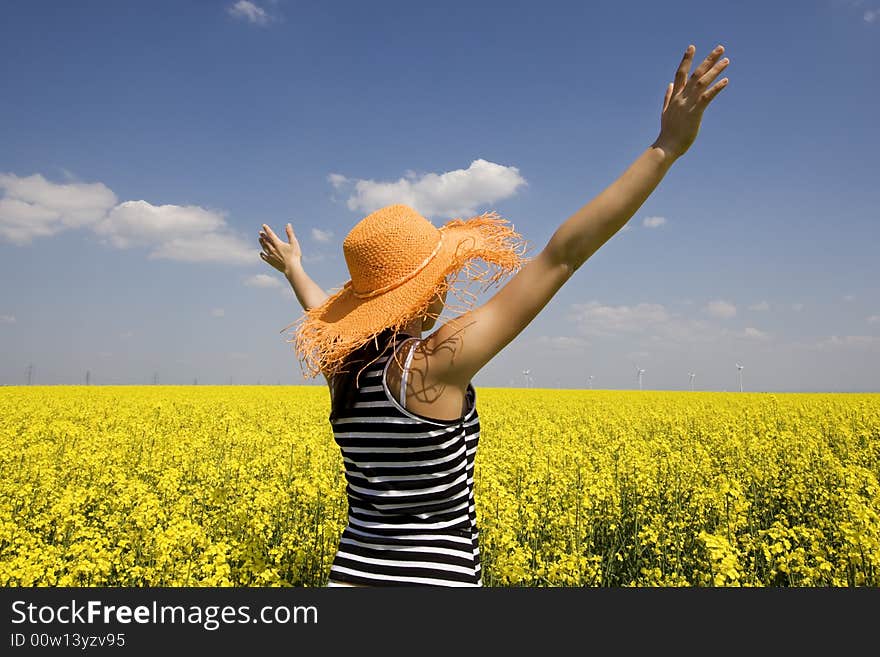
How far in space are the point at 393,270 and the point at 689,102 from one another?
3.12 ft

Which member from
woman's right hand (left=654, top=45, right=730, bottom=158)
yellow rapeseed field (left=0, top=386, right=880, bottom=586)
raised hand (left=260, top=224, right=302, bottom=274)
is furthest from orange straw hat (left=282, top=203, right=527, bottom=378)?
yellow rapeseed field (left=0, top=386, right=880, bottom=586)

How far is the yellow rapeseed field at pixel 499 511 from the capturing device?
384 cm

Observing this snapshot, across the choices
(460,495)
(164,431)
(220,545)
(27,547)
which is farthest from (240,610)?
(164,431)

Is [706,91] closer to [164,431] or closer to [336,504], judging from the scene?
[336,504]

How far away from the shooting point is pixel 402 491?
69.4 inches

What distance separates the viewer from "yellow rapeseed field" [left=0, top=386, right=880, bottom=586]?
3.84 meters

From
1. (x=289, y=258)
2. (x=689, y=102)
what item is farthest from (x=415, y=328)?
(x=289, y=258)

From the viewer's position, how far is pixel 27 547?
4379mm

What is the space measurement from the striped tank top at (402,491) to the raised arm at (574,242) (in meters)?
0.16

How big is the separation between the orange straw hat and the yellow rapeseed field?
214 centimetres

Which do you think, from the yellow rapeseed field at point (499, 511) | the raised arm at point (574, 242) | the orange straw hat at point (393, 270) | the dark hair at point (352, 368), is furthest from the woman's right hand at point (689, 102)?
the yellow rapeseed field at point (499, 511)

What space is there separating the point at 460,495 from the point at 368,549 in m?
0.32

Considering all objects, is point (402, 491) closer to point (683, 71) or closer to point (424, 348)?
point (424, 348)

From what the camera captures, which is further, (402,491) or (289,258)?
(289,258)
